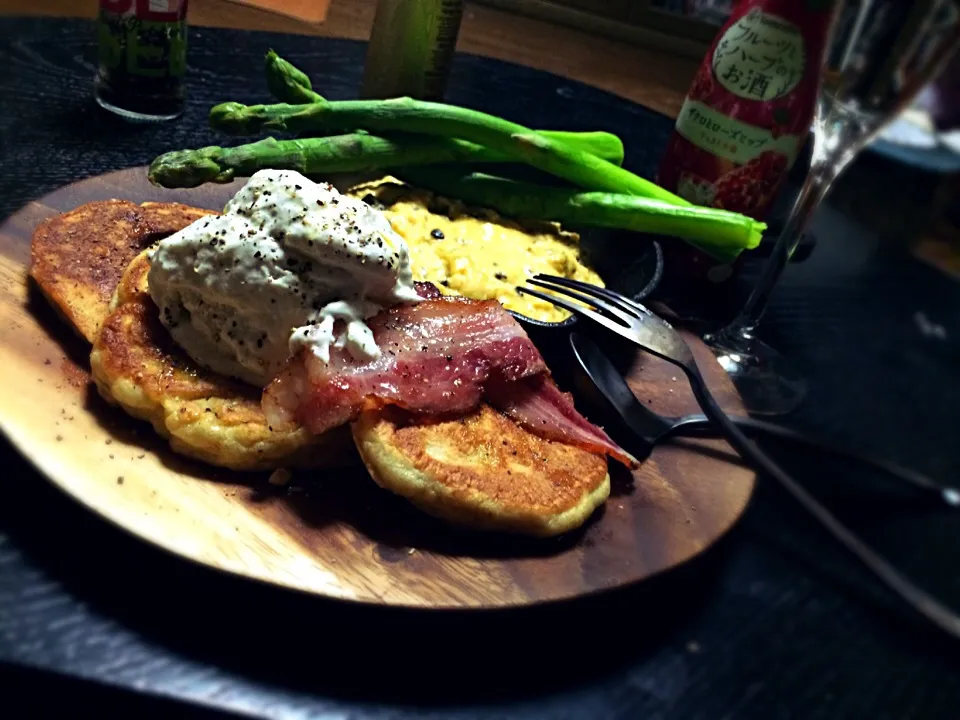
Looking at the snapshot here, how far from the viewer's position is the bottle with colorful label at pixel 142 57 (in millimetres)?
2082

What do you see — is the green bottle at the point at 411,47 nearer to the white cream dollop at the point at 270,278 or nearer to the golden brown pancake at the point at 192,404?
the white cream dollop at the point at 270,278

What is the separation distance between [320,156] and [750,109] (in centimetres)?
103

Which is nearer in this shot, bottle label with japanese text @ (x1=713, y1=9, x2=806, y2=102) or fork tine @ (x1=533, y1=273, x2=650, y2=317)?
fork tine @ (x1=533, y1=273, x2=650, y2=317)

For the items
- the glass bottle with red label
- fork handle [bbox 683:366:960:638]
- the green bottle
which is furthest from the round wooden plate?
the green bottle

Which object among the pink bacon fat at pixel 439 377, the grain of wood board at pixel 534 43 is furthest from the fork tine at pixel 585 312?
the grain of wood board at pixel 534 43

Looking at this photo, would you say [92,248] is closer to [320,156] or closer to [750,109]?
[320,156]

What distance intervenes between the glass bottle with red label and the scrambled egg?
0.43 meters

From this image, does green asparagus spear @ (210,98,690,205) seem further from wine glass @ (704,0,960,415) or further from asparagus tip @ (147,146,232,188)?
wine glass @ (704,0,960,415)

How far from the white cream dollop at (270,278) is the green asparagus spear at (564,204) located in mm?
643

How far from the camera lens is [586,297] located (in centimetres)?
157

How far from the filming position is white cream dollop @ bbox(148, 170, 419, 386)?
1.21 meters

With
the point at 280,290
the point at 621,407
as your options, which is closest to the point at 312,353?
the point at 280,290

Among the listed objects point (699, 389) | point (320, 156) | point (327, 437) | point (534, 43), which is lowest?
point (327, 437)

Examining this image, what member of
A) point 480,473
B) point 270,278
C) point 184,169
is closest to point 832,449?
point 480,473
